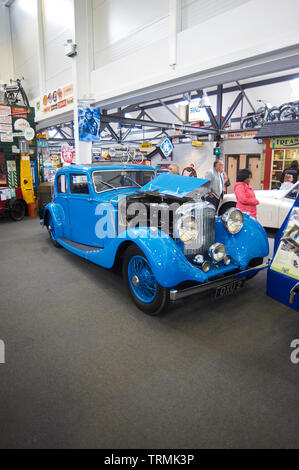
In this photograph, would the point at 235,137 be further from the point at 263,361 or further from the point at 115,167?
the point at 263,361

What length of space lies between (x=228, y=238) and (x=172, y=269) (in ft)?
3.25

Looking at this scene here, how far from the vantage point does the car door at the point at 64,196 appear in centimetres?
469

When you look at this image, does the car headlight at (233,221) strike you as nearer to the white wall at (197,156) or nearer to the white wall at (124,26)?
the white wall at (124,26)

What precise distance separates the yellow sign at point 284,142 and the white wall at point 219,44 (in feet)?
22.3

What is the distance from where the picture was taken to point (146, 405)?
71.9 inches

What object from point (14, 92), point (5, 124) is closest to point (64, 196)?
point (5, 124)

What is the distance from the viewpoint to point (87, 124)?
271 inches

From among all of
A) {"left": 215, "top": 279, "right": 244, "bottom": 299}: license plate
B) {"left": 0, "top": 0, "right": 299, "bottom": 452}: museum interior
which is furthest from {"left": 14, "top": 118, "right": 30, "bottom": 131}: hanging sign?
{"left": 215, "top": 279, "right": 244, "bottom": 299}: license plate

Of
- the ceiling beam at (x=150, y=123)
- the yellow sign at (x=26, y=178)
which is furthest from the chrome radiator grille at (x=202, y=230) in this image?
the yellow sign at (x=26, y=178)

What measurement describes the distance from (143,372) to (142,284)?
0.98 metres

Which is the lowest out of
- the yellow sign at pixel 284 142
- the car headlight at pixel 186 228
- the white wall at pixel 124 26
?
the car headlight at pixel 186 228

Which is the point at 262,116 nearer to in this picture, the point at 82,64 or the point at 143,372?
the point at 82,64

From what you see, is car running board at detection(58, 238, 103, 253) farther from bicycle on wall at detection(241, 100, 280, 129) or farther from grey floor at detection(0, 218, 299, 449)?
bicycle on wall at detection(241, 100, 280, 129)

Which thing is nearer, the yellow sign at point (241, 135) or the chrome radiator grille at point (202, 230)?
the chrome radiator grille at point (202, 230)
